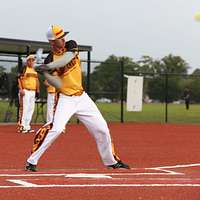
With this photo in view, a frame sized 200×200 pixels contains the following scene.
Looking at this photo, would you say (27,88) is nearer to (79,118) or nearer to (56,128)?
(79,118)

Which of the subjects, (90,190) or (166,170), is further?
(166,170)

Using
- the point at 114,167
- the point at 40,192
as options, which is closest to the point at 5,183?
the point at 40,192

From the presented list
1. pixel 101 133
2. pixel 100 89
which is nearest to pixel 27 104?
pixel 101 133

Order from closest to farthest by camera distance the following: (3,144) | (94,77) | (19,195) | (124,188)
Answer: (19,195) → (124,188) → (3,144) → (94,77)

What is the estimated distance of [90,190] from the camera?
6.88m

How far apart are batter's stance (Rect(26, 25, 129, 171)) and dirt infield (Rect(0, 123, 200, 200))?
0.50 meters

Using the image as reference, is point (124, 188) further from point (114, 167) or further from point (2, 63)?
point (2, 63)

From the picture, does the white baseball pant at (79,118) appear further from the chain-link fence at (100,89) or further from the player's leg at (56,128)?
the chain-link fence at (100,89)

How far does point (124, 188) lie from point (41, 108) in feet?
59.5

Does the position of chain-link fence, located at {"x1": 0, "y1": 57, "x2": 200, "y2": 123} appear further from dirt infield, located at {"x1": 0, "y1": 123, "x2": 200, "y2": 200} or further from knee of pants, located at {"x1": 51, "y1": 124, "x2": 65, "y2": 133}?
knee of pants, located at {"x1": 51, "y1": 124, "x2": 65, "y2": 133}

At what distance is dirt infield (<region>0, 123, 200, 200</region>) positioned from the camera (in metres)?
6.66

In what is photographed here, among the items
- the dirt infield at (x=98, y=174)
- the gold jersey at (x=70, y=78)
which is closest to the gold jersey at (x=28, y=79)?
the dirt infield at (x=98, y=174)

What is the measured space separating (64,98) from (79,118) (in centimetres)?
39

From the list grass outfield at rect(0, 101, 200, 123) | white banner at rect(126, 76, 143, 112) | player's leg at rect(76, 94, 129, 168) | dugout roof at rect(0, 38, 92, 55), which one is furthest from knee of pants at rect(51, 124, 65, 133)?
white banner at rect(126, 76, 143, 112)
